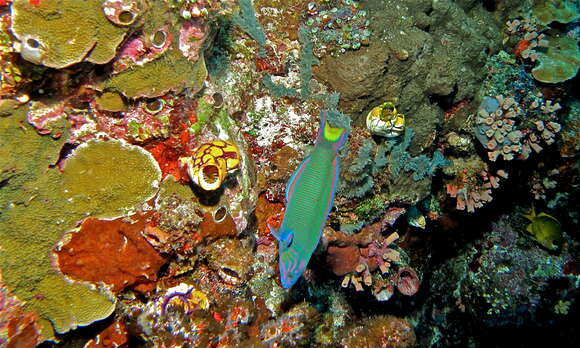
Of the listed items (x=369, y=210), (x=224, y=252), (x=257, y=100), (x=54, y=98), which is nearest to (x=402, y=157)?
(x=369, y=210)

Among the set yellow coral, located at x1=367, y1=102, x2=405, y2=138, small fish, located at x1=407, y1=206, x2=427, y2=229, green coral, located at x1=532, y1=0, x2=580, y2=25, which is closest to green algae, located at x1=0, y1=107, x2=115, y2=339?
yellow coral, located at x1=367, y1=102, x2=405, y2=138

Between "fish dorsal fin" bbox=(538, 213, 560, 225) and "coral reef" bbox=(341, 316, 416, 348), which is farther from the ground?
"fish dorsal fin" bbox=(538, 213, 560, 225)

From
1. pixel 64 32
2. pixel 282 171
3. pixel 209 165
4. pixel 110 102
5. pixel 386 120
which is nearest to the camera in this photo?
pixel 64 32

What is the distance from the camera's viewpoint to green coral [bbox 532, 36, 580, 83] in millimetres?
5290

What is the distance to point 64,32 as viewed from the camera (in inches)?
89.7

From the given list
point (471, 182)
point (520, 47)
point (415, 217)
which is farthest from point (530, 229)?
point (520, 47)

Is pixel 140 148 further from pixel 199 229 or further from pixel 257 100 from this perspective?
pixel 257 100

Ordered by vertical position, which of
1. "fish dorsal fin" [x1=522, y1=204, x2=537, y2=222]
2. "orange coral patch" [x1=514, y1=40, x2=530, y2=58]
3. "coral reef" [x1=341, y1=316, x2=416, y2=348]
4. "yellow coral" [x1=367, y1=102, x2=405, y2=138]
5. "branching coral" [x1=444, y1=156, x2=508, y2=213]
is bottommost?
"coral reef" [x1=341, y1=316, x2=416, y2=348]

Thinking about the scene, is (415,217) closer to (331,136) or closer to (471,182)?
(471,182)

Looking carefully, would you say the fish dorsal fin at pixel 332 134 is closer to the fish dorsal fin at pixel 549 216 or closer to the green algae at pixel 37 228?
the green algae at pixel 37 228

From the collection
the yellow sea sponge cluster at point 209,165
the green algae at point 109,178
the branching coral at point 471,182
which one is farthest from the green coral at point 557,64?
the green algae at point 109,178

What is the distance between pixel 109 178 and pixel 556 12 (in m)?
7.69

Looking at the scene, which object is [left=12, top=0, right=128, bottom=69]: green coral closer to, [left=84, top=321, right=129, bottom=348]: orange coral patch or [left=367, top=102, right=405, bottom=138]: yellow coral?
[left=84, top=321, right=129, bottom=348]: orange coral patch

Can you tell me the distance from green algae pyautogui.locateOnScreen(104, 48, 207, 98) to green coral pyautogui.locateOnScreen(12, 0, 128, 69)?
24 cm
